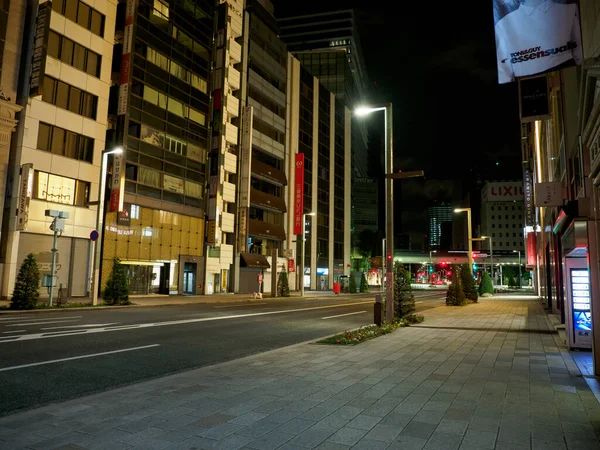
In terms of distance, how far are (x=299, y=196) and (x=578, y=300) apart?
46555 mm

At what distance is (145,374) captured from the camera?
762 centimetres

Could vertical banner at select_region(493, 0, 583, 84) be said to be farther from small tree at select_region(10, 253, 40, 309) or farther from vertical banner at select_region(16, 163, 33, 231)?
vertical banner at select_region(16, 163, 33, 231)

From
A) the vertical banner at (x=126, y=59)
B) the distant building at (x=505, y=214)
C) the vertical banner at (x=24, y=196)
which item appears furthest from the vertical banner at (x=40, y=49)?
the distant building at (x=505, y=214)

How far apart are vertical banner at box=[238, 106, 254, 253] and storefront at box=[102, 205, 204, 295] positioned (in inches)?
192

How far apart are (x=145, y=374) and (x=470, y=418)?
5385 mm

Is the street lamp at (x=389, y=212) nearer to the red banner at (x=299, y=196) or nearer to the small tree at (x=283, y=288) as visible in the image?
the small tree at (x=283, y=288)

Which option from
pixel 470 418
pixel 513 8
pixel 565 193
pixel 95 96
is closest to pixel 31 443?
pixel 470 418

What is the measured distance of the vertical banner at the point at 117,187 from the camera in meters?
31.3

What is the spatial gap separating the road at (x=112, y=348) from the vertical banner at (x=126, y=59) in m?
20.8

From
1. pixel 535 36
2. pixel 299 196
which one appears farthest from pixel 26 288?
pixel 299 196

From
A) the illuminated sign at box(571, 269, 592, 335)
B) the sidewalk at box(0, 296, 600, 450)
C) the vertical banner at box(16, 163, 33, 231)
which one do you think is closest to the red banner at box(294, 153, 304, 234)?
the vertical banner at box(16, 163, 33, 231)

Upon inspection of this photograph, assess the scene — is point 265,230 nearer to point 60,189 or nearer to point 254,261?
point 254,261

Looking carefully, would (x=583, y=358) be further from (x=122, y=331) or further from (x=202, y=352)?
(x=122, y=331)

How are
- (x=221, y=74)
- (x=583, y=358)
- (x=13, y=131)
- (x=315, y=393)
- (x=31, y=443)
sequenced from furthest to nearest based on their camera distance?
(x=221, y=74), (x=13, y=131), (x=583, y=358), (x=315, y=393), (x=31, y=443)
